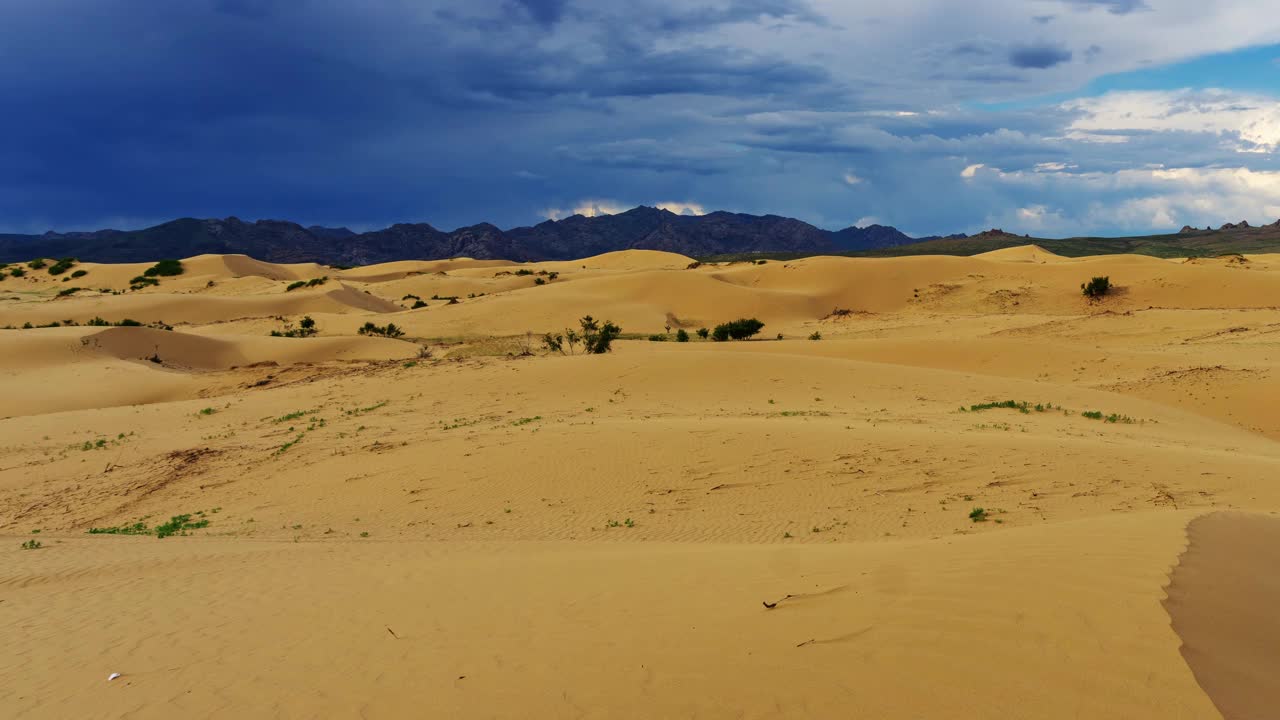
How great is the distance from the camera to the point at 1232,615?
15.7 feet

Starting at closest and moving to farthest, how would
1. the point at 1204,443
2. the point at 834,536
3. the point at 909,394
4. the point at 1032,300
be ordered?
the point at 834,536 → the point at 1204,443 → the point at 909,394 → the point at 1032,300

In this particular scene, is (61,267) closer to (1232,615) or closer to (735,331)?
(735,331)

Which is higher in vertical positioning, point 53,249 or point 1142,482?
point 53,249

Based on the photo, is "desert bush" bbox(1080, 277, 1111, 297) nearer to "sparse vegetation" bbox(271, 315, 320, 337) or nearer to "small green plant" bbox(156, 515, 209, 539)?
"sparse vegetation" bbox(271, 315, 320, 337)

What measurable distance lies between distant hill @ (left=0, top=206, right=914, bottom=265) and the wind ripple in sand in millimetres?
Result: 133448

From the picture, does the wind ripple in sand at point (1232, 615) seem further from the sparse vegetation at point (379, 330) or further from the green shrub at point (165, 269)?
the green shrub at point (165, 269)

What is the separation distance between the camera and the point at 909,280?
5344cm

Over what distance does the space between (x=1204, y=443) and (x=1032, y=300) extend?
114 feet

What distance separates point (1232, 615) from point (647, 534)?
6115mm

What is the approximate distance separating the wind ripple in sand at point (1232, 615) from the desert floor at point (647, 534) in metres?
0.03

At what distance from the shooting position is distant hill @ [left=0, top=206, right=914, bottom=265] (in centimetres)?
14250

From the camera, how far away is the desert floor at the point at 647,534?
4609 millimetres

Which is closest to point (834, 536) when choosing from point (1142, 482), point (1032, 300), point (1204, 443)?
point (1142, 482)

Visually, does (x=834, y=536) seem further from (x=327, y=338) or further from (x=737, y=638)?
(x=327, y=338)
